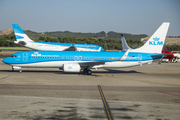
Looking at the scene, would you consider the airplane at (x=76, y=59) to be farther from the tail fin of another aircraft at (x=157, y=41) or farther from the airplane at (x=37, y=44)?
the airplane at (x=37, y=44)

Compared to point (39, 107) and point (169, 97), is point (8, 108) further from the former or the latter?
point (169, 97)

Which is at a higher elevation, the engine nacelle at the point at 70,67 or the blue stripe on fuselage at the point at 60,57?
the blue stripe on fuselage at the point at 60,57

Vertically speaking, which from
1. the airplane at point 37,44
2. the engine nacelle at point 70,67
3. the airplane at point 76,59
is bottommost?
the engine nacelle at point 70,67

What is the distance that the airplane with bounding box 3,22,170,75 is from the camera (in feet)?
98.9

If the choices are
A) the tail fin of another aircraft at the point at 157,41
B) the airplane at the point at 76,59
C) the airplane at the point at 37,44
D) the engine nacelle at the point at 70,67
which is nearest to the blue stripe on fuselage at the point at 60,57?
the airplane at the point at 76,59

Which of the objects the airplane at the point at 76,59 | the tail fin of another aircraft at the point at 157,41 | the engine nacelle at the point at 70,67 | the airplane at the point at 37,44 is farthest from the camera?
the airplane at the point at 37,44

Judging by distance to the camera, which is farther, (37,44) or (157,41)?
(37,44)

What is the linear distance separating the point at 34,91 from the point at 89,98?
5.59m

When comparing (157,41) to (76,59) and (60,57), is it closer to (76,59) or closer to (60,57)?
(76,59)

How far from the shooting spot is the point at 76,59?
30953mm

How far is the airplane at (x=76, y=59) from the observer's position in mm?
30156

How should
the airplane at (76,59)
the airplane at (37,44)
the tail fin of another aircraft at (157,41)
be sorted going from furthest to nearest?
1. the airplane at (37,44)
2. the tail fin of another aircraft at (157,41)
3. the airplane at (76,59)

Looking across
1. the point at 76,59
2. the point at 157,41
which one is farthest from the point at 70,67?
the point at 157,41

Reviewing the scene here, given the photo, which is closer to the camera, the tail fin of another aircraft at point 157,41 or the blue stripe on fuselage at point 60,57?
the blue stripe on fuselage at point 60,57
